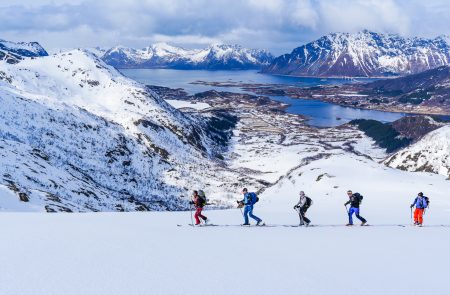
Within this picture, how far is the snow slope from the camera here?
497 inches

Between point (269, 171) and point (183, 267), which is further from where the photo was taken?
point (269, 171)

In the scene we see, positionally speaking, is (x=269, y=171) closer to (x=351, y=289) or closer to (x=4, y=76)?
(x=4, y=76)

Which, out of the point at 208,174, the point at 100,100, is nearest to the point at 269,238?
the point at 208,174

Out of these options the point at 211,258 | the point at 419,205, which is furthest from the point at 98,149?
the point at 211,258

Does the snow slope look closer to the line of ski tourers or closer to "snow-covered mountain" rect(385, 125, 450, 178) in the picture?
the line of ski tourers

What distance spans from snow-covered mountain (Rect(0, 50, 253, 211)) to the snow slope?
3262 centimetres

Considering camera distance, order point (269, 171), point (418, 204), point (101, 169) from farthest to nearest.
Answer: point (269, 171)
point (101, 169)
point (418, 204)

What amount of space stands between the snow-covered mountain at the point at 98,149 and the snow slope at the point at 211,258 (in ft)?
107

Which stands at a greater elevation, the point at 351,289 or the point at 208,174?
the point at 351,289

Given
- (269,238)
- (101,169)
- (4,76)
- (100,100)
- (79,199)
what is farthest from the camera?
(100,100)

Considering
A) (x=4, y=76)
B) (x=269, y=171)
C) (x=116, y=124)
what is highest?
(x=4, y=76)

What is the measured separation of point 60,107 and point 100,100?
5031 cm

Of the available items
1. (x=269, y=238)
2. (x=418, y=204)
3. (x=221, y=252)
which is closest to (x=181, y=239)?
(x=221, y=252)

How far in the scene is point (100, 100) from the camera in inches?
7416
